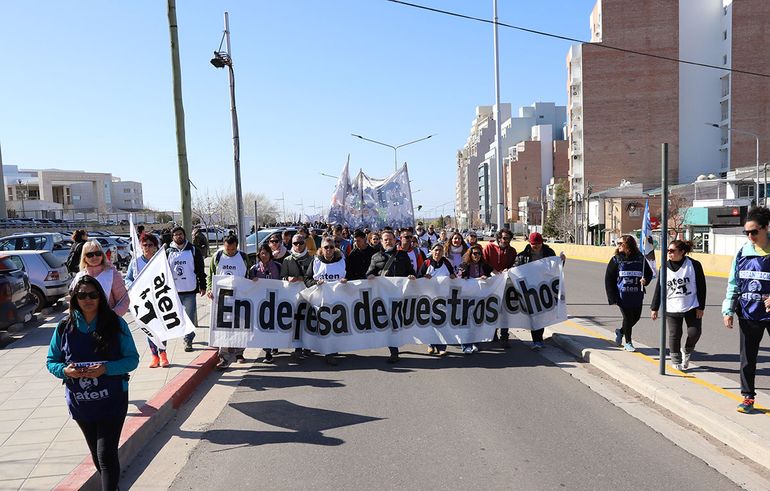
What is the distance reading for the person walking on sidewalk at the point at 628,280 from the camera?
890cm

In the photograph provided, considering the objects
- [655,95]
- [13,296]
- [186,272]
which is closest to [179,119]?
[186,272]

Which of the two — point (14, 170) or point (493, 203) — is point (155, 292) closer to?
point (493, 203)

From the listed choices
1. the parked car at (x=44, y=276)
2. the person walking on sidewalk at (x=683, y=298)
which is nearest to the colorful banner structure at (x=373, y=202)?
the parked car at (x=44, y=276)

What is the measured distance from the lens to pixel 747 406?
6.01m

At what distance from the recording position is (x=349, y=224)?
23.6 metres

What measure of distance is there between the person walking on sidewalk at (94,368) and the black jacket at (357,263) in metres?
6.88

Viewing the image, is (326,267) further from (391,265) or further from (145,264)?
(145,264)

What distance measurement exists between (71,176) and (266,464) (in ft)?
428

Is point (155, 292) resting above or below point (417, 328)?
above

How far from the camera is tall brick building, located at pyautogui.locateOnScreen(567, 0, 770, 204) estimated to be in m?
76.2

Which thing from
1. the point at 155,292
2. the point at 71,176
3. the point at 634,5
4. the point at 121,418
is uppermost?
the point at 634,5

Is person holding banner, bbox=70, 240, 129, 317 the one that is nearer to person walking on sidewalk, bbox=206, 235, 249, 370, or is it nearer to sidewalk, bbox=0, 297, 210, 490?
sidewalk, bbox=0, 297, 210, 490

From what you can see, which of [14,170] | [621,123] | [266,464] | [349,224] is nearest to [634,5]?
[621,123]

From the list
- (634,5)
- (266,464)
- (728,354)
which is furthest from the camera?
(634,5)
